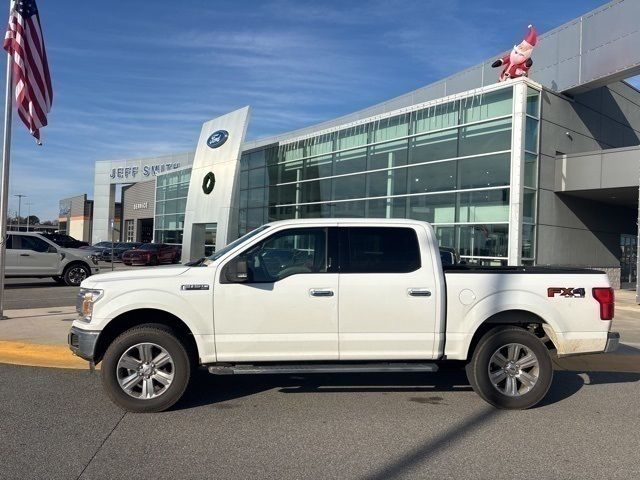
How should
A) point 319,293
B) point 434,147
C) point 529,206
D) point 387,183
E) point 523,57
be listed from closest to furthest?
point 319,293 → point 529,206 → point 523,57 → point 434,147 → point 387,183

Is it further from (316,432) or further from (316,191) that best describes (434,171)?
(316,432)

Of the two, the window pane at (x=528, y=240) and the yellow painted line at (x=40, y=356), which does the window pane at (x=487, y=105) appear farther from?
the yellow painted line at (x=40, y=356)

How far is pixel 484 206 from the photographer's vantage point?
19719mm

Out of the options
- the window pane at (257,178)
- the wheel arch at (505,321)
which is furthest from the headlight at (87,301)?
the window pane at (257,178)

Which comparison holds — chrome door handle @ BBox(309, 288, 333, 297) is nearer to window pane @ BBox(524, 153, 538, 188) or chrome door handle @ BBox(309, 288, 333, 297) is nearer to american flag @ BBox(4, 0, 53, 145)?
american flag @ BBox(4, 0, 53, 145)

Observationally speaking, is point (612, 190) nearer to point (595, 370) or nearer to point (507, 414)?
point (595, 370)

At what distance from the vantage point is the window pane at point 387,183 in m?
23.3

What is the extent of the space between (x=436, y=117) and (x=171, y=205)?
90.7 feet

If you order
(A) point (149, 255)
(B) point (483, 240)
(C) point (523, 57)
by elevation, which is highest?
(C) point (523, 57)

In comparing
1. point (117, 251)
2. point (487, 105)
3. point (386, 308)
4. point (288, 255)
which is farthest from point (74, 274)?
point (117, 251)

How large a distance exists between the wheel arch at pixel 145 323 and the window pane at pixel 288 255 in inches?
35.4

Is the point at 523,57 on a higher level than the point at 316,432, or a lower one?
higher

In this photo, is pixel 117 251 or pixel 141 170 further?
pixel 141 170

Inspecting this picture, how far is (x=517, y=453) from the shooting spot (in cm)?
444
